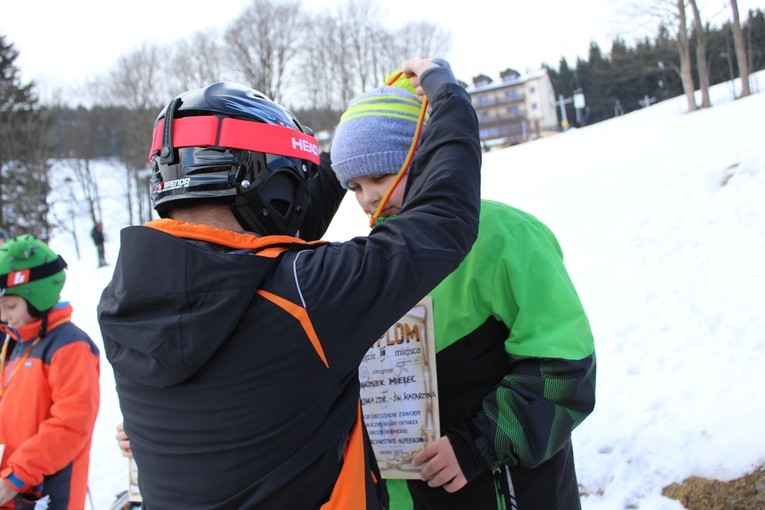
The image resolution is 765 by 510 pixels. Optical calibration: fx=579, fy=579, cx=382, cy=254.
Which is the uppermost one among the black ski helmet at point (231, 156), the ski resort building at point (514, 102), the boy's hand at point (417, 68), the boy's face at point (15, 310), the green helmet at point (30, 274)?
the ski resort building at point (514, 102)

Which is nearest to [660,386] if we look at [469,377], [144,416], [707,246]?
[707,246]

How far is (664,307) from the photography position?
689 cm

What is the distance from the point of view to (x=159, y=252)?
49.0 inches

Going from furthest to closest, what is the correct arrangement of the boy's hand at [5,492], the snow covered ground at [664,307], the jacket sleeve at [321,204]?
1. the snow covered ground at [664,307]
2. the boy's hand at [5,492]
3. the jacket sleeve at [321,204]

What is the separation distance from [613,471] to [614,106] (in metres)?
74.5

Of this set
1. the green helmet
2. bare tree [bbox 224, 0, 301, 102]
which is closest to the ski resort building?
bare tree [bbox 224, 0, 301, 102]

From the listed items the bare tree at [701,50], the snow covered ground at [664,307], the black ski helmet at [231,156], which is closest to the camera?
the black ski helmet at [231,156]

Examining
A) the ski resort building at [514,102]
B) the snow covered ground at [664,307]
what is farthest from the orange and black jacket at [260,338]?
the ski resort building at [514,102]

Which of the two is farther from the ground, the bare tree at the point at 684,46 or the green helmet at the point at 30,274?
the bare tree at the point at 684,46

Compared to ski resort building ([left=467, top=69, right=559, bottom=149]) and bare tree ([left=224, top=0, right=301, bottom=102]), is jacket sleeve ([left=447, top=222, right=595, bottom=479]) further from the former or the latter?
ski resort building ([left=467, top=69, right=559, bottom=149])

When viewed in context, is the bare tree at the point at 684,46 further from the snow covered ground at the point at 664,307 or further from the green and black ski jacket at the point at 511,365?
the green and black ski jacket at the point at 511,365

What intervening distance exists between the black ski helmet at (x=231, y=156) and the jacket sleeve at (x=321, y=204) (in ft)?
2.24

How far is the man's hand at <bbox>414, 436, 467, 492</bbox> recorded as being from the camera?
5.78 ft

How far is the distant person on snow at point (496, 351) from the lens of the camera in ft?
5.70
